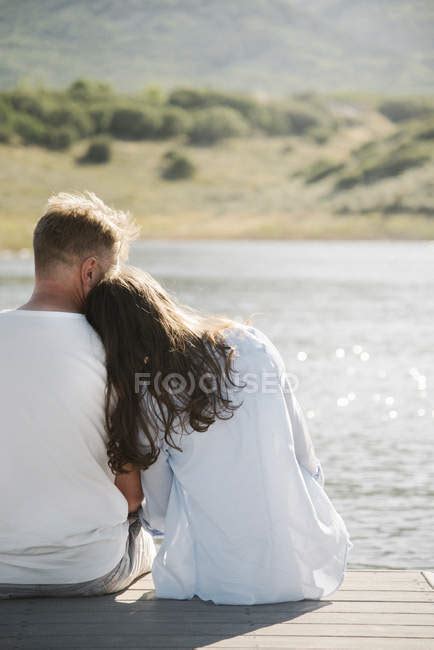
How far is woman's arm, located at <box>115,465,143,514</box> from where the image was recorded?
3266 mm

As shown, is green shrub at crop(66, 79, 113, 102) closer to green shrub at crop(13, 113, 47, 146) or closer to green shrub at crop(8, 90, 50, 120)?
→ green shrub at crop(8, 90, 50, 120)

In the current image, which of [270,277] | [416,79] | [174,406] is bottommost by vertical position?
[270,277]

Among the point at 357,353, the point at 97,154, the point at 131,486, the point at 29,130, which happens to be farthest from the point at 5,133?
the point at 131,486

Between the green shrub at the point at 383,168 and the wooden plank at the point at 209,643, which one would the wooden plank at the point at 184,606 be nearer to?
the wooden plank at the point at 209,643

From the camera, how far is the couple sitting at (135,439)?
3064 millimetres

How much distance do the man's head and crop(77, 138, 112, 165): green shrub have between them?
49.5m

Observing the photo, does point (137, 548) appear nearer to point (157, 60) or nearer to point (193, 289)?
point (193, 289)

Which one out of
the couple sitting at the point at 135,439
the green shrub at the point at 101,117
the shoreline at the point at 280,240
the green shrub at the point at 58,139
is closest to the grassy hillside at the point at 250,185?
the shoreline at the point at 280,240

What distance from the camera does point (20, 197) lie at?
4350 cm

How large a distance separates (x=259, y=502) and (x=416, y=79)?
6269 inches

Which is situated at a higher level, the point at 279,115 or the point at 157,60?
the point at 157,60

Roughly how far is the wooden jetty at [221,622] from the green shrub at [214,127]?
57.6 metres

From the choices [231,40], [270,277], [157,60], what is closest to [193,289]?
[270,277]

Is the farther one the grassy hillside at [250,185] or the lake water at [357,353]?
the grassy hillside at [250,185]
